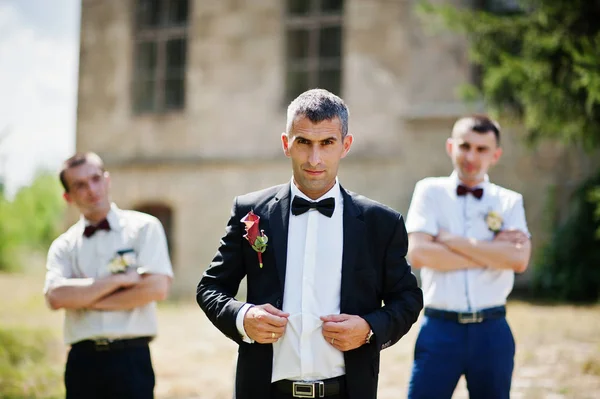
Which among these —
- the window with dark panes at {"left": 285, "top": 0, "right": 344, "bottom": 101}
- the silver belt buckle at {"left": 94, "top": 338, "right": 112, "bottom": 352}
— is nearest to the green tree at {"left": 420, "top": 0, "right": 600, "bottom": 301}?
the window with dark panes at {"left": 285, "top": 0, "right": 344, "bottom": 101}

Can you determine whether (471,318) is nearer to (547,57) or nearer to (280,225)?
(280,225)

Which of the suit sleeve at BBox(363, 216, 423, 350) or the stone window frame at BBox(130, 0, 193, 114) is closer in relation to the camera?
the suit sleeve at BBox(363, 216, 423, 350)

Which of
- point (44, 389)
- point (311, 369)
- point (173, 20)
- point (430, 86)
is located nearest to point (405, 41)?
point (430, 86)

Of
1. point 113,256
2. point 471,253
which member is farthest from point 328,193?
point 113,256

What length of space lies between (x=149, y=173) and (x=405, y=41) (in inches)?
217

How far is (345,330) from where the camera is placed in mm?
2711

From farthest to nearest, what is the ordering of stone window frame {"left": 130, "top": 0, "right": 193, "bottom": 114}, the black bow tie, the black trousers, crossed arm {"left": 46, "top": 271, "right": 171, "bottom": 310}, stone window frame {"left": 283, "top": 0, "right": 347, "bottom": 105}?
stone window frame {"left": 130, "top": 0, "right": 193, "bottom": 114} < stone window frame {"left": 283, "top": 0, "right": 347, "bottom": 105} < crossed arm {"left": 46, "top": 271, "right": 171, "bottom": 310} < the black trousers < the black bow tie

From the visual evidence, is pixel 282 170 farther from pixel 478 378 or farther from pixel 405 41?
pixel 478 378

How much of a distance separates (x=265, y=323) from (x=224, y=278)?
34 cm

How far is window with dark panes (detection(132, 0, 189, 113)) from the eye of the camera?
14.8m

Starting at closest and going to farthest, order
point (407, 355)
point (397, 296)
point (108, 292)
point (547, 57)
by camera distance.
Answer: point (397, 296), point (108, 292), point (407, 355), point (547, 57)

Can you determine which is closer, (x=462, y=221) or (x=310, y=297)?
(x=310, y=297)

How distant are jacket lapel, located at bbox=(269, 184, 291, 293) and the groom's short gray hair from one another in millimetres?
289

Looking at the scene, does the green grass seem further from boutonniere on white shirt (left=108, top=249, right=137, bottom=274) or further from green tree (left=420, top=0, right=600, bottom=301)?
green tree (left=420, top=0, right=600, bottom=301)
